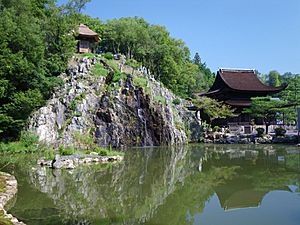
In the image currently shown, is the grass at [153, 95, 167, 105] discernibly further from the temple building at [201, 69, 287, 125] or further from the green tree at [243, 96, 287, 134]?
the green tree at [243, 96, 287, 134]

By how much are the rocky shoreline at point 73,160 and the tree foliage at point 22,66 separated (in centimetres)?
737

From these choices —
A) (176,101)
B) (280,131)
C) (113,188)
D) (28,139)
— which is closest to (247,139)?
(280,131)

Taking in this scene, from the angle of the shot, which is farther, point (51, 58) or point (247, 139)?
point (247, 139)

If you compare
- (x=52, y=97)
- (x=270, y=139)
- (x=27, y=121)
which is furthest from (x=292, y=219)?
(x=270, y=139)

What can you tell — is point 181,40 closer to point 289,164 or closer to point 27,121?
point 27,121

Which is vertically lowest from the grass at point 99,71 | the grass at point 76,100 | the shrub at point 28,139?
the shrub at point 28,139

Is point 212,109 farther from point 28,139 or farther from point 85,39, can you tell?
point 28,139

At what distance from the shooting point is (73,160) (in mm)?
17047

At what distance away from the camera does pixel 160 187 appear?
1194cm

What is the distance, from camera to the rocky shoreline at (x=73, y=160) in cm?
1582

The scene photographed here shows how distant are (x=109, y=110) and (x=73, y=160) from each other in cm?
1217

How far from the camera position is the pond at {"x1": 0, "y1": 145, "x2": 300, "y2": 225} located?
801 cm

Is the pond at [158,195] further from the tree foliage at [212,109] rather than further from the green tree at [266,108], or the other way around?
the tree foliage at [212,109]

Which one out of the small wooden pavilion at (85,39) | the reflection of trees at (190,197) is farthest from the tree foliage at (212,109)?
the reflection of trees at (190,197)
